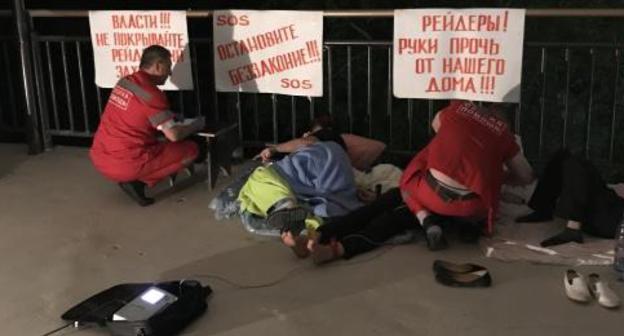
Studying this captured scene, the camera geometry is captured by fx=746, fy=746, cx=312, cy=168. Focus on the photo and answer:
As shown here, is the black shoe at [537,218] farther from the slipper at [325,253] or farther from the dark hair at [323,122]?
the dark hair at [323,122]

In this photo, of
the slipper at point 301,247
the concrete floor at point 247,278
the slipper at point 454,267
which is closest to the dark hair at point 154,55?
the concrete floor at point 247,278

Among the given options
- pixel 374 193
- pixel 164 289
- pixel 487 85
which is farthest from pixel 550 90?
pixel 164 289

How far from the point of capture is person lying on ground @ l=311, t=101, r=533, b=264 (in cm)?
404

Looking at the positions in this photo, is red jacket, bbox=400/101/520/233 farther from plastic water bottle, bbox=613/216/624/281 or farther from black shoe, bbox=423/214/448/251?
plastic water bottle, bbox=613/216/624/281

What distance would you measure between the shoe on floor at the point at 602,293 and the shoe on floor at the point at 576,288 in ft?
0.12

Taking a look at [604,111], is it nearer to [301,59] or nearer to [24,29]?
[301,59]

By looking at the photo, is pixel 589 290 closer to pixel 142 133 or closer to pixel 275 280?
pixel 275 280

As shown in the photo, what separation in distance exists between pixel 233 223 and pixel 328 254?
36.7 inches

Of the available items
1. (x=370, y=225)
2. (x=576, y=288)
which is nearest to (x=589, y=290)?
(x=576, y=288)

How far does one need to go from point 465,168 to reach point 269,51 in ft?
6.81

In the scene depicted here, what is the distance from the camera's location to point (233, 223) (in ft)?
15.4

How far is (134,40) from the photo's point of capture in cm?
584

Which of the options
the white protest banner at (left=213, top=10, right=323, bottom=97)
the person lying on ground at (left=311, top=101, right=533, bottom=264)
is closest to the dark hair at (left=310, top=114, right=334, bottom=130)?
the white protest banner at (left=213, top=10, right=323, bottom=97)

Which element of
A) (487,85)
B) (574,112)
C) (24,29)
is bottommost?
(574,112)
